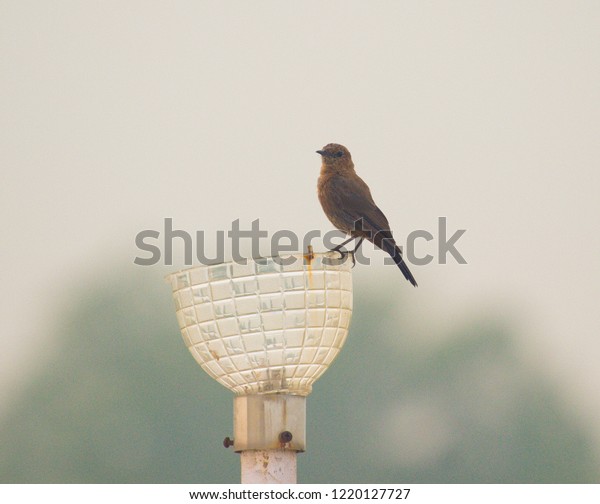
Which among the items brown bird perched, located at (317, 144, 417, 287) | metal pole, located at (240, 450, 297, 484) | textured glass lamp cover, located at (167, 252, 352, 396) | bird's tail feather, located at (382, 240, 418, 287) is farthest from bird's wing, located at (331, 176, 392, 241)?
metal pole, located at (240, 450, 297, 484)

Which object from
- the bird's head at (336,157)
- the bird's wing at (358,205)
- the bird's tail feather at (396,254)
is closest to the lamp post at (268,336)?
the bird's tail feather at (396,254)

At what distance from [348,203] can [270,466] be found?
244 cm

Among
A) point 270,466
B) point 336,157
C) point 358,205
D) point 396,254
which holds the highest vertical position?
point 336,157

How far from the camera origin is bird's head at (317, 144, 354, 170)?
17.4 feet

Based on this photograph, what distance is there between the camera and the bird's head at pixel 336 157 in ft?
17.4

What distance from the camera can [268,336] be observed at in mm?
2834

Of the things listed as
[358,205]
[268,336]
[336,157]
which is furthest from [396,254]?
[268,336]

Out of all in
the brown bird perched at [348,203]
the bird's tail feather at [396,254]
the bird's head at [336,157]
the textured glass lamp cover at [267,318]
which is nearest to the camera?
the textured glass lamp cover at [267,318]

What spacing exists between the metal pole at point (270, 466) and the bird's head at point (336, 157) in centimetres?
262

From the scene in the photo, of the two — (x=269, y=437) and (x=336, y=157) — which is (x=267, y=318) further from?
(x=336, y=157)

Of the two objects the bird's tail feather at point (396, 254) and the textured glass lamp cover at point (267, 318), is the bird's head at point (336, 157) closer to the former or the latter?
the bird's tail feather at point (396, 254)

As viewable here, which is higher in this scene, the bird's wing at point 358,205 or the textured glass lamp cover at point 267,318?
the bird's wing at point 358,205

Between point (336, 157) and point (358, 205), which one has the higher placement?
point (336, 157)
